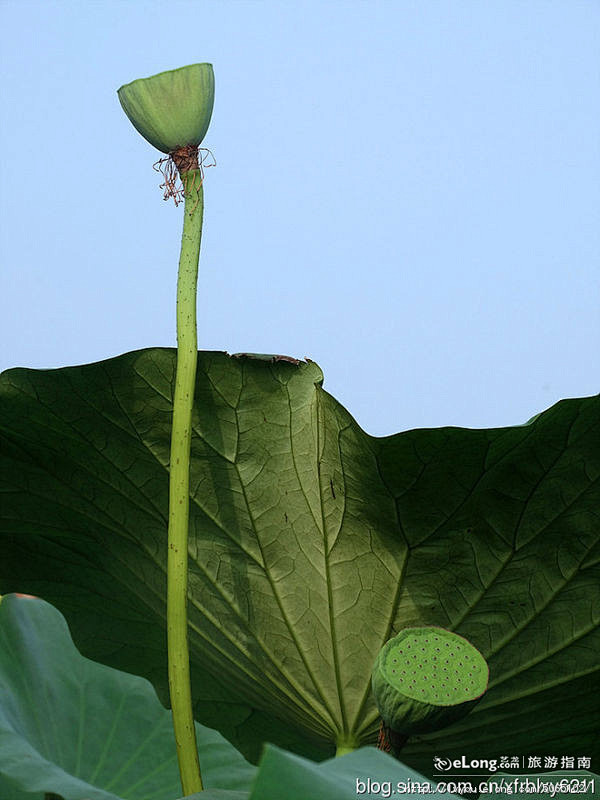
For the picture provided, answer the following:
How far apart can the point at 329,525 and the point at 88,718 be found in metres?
0.21

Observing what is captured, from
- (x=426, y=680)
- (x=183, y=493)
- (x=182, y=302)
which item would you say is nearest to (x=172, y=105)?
(x=182, y=302)

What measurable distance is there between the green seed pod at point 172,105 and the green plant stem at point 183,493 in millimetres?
27

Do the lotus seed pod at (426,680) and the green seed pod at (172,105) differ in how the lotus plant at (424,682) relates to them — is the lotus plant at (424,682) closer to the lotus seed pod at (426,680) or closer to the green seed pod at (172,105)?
the lotus seed pod at (426,680)

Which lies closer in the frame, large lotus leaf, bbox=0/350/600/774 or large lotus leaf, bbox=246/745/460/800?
large lotus leaf, bbox=246/745/460/800

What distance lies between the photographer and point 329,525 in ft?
2.01

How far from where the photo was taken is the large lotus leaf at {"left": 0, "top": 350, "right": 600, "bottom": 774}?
0.58m

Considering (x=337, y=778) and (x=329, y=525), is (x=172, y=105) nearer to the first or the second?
(x=329, y=525)

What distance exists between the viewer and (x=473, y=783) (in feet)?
2.11

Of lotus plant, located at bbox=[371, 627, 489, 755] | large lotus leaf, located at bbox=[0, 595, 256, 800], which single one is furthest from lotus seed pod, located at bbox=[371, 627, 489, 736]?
large lotus leaf, located at bbox=[0, 595, 256, 800]

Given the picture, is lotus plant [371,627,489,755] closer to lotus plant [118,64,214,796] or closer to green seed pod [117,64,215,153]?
lotus plant [118,64,214,796]

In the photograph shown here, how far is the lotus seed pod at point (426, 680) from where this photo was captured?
1.64 ft

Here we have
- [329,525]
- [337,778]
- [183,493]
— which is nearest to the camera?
[337,778]

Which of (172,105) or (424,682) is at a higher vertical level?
(172,105)

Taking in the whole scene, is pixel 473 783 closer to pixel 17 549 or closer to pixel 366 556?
pixel 366 556
